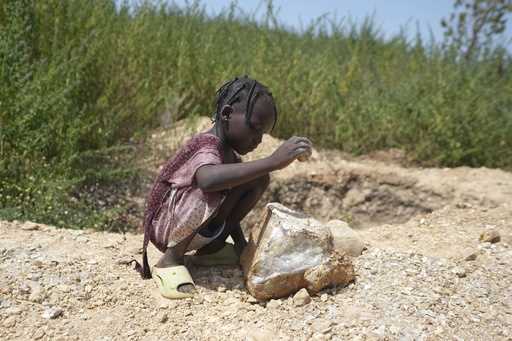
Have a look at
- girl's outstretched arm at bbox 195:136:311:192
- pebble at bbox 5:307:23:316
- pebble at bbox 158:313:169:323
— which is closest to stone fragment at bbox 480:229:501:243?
girl's outstretched arm at bbox 195:136:311:192

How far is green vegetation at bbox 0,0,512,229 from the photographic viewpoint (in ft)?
11.4

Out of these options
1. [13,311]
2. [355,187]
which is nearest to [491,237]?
[355,187]

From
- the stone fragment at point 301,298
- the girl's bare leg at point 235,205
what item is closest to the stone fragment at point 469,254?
the stone fragment at point 301,298

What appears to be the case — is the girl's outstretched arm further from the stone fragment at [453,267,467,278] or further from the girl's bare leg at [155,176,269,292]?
the stone fragment at [453,267,467,278]

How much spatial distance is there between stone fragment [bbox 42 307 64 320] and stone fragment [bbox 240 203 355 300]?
0.73m

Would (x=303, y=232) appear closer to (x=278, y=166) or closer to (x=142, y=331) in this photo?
(x=278, y=166)

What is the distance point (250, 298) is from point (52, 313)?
0.76 m

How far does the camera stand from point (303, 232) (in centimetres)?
221

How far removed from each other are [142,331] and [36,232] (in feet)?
3.38

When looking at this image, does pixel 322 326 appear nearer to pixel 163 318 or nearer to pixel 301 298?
pixel 301 298

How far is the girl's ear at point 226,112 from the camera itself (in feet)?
7.25

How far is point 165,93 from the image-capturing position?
185 inches

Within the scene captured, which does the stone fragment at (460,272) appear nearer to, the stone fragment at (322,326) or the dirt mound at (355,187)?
the stone fragment at (322,326)

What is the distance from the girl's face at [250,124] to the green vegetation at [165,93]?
1481 mm
